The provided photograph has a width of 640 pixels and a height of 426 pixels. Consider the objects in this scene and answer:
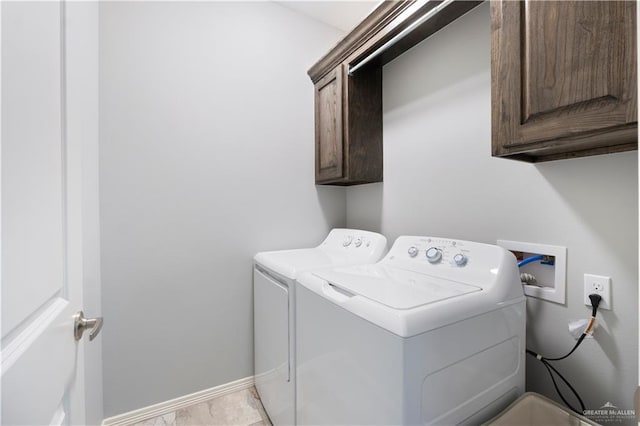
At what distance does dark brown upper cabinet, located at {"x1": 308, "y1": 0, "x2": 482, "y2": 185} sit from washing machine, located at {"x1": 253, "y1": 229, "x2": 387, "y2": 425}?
47cm

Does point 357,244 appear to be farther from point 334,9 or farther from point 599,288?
point 334,9

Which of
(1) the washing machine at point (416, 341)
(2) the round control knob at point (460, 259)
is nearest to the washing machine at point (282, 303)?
(1) the washing machine at point (416, 341)

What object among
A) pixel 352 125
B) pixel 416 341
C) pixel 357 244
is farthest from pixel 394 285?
pixel 352 125

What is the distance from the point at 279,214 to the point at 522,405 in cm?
159

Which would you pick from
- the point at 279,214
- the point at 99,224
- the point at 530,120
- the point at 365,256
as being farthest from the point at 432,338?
the point at 99,224

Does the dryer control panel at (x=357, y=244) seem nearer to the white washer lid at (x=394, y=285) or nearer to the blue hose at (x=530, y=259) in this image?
the white washer lid at (x=394, y=285)

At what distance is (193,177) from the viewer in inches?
67.6

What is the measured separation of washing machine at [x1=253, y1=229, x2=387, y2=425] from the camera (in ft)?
4.28

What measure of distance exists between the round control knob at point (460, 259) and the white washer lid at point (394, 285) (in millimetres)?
107

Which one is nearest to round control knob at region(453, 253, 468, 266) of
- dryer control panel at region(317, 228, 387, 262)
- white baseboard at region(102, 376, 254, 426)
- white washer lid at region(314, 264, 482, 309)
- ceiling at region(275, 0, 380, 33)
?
white washer lid at region(314, 264, 482, 309)

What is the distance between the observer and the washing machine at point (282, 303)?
1.30m

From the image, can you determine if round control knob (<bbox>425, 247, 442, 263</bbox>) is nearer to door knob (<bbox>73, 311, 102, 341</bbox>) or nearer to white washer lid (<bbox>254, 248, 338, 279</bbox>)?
white washer lid (<bbox>254, 248, 338, 279</bbox>)

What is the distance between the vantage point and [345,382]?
884 mm

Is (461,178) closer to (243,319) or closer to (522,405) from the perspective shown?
(522,405)
